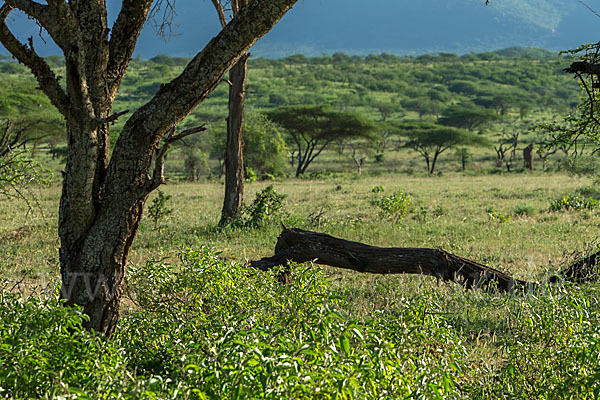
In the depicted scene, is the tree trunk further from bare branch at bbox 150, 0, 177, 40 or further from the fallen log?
bare branch at bbox 150, 0, 177, 40

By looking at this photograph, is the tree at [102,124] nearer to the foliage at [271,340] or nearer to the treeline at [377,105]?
the foliage at [271,340]

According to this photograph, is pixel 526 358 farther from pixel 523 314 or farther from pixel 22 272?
pixel 22 272

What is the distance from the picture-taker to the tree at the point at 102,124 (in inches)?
119

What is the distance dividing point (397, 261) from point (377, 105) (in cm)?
7539

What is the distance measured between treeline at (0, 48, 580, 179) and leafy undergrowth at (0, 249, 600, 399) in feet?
28.7

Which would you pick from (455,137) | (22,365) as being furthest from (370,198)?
Result: (455,137)

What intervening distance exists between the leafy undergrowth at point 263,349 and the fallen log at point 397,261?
3.74ft

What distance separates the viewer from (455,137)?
40.0 meters

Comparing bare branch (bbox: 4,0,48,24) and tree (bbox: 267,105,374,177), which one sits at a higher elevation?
tree (bbox: 267,105,374,177)

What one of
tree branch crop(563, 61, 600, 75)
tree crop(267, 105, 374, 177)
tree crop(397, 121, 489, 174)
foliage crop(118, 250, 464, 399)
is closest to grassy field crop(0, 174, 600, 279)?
foliage crop(118, 250, 464, 399)

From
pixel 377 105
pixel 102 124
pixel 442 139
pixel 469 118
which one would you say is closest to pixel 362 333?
pixel 102 124

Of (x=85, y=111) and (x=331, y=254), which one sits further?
(x=331, y=254)

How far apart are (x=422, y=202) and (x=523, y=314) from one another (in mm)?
11211

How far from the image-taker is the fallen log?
526 cm
